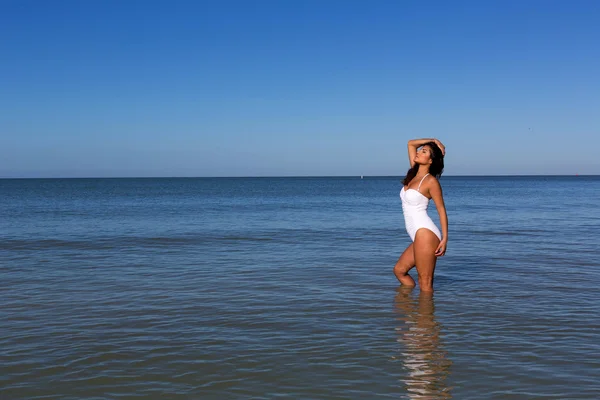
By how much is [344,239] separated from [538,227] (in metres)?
8.05

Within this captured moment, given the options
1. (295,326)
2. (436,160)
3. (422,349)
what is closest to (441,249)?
(436,160)

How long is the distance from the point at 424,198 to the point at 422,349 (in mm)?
2355

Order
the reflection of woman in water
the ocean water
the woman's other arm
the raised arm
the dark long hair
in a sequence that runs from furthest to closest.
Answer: the raised arm < the dark long hair < the woman's other arm < the ocean water < the reflection of woman in water

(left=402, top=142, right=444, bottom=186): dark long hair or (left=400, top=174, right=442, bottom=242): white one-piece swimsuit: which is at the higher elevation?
(left=402, top=142, right=444, bottom=186): dark long hair

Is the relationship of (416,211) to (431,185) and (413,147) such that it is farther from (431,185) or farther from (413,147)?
(413,147)

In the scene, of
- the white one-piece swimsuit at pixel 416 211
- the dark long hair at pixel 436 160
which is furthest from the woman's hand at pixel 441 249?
the dark long hair at pixel 436 160

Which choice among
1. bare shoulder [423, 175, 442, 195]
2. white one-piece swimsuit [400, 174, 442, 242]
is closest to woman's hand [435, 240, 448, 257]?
white one-piece swimsuit [400, 174, 442, 242]

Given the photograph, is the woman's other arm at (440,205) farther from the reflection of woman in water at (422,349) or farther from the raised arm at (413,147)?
the reflection of woman in water at (422,349)

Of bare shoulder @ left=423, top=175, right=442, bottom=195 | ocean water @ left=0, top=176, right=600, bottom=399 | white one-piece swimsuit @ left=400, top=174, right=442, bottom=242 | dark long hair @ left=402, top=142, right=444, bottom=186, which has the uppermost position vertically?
dark long hair @ left=402, top=142, right=444, bottom=186

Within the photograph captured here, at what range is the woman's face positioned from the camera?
7242 mm

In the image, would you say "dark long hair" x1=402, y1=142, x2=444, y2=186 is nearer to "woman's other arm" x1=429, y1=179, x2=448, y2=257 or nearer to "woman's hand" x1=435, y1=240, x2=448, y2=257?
"woman's other arm" x1=429, y1=179, x2=448, y2=257

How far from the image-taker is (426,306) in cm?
733

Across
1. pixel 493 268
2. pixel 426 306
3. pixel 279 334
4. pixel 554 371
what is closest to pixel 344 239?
pixel 493 268

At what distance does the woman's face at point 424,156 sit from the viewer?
23.8 ft
